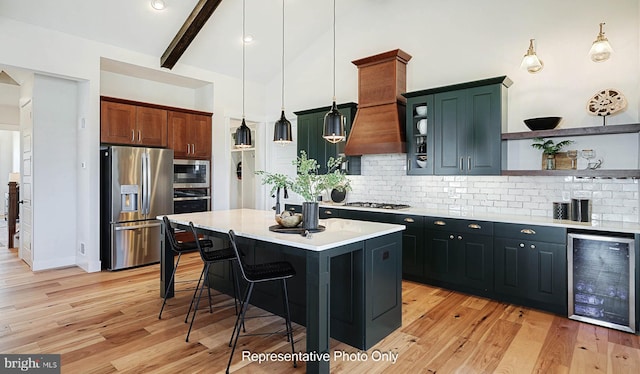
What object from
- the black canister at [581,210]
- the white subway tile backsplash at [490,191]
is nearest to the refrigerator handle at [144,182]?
the white subway tile backsplash at [490,191]

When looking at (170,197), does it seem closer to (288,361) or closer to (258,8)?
(258,8)

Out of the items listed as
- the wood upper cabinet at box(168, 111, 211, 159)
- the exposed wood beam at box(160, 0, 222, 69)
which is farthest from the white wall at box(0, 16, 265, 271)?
the wood upper cabinet at box(168, 111, 211, 159)

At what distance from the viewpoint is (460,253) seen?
394cm

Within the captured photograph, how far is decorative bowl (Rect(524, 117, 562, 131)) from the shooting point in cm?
369

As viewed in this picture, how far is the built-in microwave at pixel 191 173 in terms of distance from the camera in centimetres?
568

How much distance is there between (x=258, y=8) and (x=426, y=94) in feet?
9.32

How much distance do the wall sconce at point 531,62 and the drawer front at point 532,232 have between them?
1.69 meters

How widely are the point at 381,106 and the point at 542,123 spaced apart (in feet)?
6.37

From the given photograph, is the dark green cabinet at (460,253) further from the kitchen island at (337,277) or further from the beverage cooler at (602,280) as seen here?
the kitchen island at (337,277)

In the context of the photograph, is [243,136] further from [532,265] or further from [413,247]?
[532,265]

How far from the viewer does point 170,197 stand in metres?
5.36

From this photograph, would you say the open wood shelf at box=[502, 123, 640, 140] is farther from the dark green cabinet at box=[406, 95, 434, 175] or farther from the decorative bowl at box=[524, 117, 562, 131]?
the dark green cabinet at box=[406, 95, 434, 175]

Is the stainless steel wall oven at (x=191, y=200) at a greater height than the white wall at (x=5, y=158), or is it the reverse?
the white wall at (x=5, y=158)

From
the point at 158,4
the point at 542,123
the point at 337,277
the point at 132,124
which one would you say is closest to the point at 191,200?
the point at 132,124
